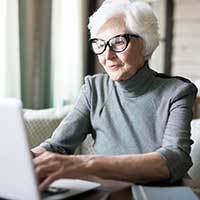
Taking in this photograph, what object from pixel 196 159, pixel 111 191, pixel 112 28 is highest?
pixel 112 28

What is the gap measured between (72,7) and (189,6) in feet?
3.19

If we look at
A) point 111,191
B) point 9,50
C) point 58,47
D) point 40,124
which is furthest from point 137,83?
point 58,47

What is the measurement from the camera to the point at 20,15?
118 inches

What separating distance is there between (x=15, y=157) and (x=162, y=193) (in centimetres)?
41

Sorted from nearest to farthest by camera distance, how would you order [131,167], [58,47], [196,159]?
[131,167]
[196,159]
[58,47]

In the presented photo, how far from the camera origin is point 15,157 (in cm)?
90

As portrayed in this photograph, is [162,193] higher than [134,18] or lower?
lower

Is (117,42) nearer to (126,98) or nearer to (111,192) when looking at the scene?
(126,98)

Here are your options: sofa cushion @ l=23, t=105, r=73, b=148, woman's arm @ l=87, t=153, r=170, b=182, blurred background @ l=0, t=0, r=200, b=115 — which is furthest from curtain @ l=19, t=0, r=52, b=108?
woman's arm @ l=87, t=153, r=170, b=182

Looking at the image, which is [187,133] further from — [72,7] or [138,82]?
[72,7]

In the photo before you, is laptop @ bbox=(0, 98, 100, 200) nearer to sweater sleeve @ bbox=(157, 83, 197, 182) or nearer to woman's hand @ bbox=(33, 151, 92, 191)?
woman's hand @ bbox=(33, 151, 92, 191)

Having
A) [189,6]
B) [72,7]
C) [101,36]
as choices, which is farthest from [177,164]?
[189,6]

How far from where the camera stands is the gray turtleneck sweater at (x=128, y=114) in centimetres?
152

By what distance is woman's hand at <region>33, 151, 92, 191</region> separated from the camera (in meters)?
1.04
